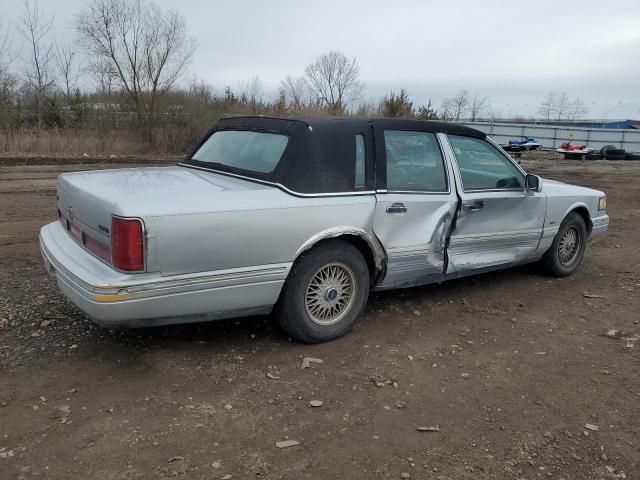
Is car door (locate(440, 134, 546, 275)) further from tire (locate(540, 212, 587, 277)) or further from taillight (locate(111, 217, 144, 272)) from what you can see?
taillight (locate(111, 217, 144, 272))

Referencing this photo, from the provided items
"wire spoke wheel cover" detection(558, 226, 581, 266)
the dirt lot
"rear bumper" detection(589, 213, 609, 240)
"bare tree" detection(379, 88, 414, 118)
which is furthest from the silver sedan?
"bare tree" detection(379, 88, 414, 118)

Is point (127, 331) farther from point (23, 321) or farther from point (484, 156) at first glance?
point (484, 156)

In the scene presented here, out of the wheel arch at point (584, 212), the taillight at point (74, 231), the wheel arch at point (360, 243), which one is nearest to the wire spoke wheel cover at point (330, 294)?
the wheel arch at point (360, 243)

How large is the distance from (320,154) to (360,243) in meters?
0.72

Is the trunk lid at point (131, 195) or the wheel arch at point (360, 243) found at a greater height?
the trunk lid at point (131, 195)

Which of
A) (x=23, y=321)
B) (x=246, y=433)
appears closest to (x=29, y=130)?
(x=23, y=321)

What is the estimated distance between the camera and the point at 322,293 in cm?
402

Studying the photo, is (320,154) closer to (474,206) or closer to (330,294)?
(330,294)

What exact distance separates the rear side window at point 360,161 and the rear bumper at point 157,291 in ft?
2.86

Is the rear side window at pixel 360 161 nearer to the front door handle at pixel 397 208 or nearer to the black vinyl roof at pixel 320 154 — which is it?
A: the black vinyl roof at pixel 320 154

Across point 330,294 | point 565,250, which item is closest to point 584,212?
point 565,250

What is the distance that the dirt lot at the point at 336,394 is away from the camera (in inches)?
108

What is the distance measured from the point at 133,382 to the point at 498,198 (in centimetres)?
338

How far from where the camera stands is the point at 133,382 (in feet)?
11.3
